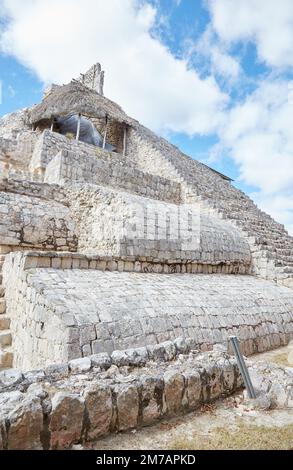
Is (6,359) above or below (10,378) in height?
below

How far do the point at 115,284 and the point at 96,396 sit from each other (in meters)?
3.29

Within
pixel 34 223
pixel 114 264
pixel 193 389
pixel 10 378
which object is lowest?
pixel 193 389

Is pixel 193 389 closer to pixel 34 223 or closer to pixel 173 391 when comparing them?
pixel 173 391

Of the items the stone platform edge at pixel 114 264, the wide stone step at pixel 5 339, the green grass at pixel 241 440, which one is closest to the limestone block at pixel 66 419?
the green grass at pixel 241 440

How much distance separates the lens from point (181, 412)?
309cm

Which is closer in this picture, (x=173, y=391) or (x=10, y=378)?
(x=10, y=378)

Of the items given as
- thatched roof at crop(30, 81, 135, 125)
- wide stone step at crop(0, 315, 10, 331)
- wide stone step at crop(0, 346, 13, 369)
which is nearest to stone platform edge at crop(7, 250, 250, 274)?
wide stone step at crop(0, 315, 10, 331)

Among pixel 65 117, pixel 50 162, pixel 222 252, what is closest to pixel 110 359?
pixel 222 252

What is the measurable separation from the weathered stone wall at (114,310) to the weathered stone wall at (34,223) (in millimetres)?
1393

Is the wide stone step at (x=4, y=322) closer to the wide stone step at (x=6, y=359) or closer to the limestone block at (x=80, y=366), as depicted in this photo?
the wide stone step at (x=6, y=359)

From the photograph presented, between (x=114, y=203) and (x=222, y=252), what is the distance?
13.0 ft

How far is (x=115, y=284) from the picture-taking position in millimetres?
5812

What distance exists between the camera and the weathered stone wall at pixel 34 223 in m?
7.95

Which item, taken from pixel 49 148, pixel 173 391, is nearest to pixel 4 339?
pixel 173 391
